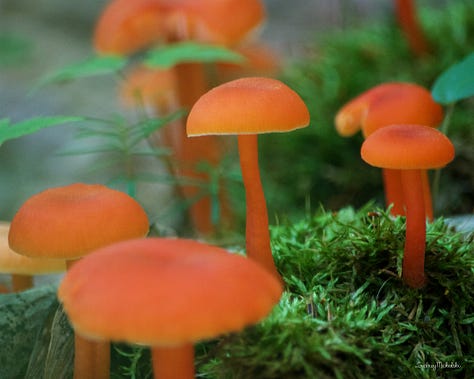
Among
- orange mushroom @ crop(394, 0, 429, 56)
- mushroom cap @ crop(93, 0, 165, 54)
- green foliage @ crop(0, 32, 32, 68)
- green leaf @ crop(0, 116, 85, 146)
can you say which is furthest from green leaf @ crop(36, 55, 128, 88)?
green foliage @ crop(0, 32, 32, 68)

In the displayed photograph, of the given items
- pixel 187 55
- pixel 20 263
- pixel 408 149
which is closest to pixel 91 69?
pixel 187 55

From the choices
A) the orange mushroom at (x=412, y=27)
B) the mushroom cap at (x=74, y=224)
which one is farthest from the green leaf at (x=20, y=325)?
the orange mushroom at (x=412, y=27)

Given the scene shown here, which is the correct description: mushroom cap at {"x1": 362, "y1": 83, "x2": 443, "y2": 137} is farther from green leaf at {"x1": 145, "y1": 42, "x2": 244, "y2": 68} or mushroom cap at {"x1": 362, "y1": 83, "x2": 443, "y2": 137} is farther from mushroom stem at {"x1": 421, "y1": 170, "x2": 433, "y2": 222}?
green leaf at {"x1": 145, "y1": 42, "x2": 244, "y2": 68}

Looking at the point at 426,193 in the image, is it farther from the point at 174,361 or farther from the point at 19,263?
the point at 19,263

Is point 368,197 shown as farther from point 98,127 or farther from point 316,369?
A: point 98,127

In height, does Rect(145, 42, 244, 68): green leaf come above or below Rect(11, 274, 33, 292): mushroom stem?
above

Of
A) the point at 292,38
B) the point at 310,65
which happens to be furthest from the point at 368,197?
the point at 292,38
